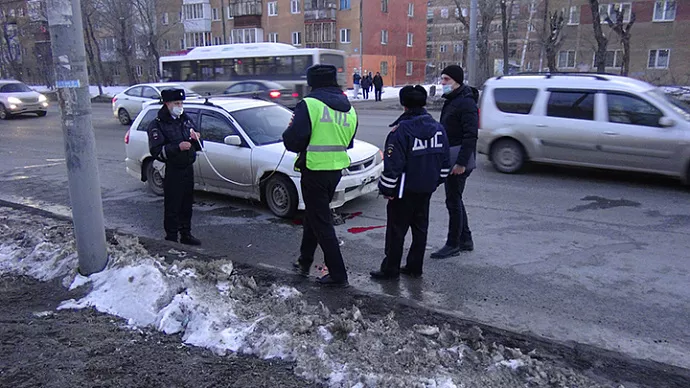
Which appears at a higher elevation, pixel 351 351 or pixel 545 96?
pixel 545 96

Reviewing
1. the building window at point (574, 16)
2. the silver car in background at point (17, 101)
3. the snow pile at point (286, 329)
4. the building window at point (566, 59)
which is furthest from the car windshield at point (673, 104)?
the building window at point (566, 59)

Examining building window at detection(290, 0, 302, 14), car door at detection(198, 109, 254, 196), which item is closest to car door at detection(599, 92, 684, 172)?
car door at detection(198, 109, 254, 196)

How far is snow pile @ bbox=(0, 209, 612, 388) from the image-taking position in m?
3.21

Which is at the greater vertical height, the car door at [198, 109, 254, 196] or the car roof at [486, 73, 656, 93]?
the car roof at [486, 73, 656, 93]

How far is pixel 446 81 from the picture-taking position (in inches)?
212

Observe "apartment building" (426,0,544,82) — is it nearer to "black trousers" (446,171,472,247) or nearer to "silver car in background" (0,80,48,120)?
"silver car in background" (0,80,48,120)

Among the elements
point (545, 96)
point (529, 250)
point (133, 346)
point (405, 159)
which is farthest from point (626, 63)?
point (133, 346)

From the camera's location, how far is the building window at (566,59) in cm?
4509

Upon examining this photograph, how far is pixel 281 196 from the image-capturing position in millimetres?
7449

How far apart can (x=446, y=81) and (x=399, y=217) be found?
4.90 ft

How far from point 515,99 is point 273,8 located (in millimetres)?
48176

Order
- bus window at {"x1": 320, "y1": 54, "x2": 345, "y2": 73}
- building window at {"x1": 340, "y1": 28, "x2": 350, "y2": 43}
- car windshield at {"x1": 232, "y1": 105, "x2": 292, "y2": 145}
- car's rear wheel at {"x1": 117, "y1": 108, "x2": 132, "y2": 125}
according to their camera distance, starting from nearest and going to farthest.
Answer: car windshield at {"x1": 232, "y1": 105, "x2": 292, "y2": 145} < car's rear wheel at {"x1": 117, "y1": 108, "x2": 132, "y2": 125} < bus window at {"x1": 320, "y1": 54, "x2": 345, "y2": 73} < building window at {"x1": 340, "y1": 28, "x2": 350, "y2": 43}

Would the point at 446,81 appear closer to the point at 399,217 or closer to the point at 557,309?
the point at 399,217

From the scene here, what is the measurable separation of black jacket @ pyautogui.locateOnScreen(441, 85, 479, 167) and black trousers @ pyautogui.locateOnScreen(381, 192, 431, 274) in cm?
75
